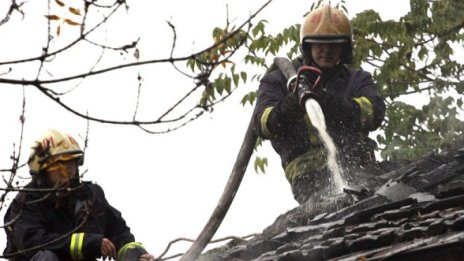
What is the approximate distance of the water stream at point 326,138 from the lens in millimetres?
10281

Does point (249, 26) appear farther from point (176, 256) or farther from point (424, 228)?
point (176, 256)

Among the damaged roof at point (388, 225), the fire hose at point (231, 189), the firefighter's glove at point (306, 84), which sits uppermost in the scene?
the firefighter's glove at point (306, 84)

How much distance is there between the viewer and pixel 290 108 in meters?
10.4

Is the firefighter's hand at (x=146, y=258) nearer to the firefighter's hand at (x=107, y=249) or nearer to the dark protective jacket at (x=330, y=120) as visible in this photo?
the firefighter's hand at (x=107, y=249)

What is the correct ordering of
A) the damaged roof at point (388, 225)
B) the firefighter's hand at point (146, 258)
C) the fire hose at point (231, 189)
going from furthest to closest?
the fire hose at point (231, 189) < the firefighter's hand at point (146, 258) < the damaged roof at point (388, 225)

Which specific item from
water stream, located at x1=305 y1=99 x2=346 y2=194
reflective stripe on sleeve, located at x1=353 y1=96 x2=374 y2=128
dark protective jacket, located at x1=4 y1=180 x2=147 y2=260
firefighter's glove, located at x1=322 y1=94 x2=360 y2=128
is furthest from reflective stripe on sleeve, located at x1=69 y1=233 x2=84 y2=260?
reflective stripe on sleeve, located at x1=353 y1=96 x2=374 y2=128

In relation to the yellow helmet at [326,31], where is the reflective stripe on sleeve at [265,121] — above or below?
below

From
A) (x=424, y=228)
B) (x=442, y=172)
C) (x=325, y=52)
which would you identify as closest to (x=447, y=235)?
(x=424, y=228)

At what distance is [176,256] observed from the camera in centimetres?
905

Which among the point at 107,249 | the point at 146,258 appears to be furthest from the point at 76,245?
the point at 146,258

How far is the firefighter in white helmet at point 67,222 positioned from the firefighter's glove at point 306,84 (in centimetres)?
191

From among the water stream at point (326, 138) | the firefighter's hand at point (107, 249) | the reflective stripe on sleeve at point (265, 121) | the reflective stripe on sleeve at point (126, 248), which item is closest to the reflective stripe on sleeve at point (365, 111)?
the water stream at point (326, 138)

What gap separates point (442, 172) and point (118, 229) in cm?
213

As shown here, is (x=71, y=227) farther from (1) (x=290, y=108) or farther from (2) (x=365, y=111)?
(2) (x=365, y=111)
